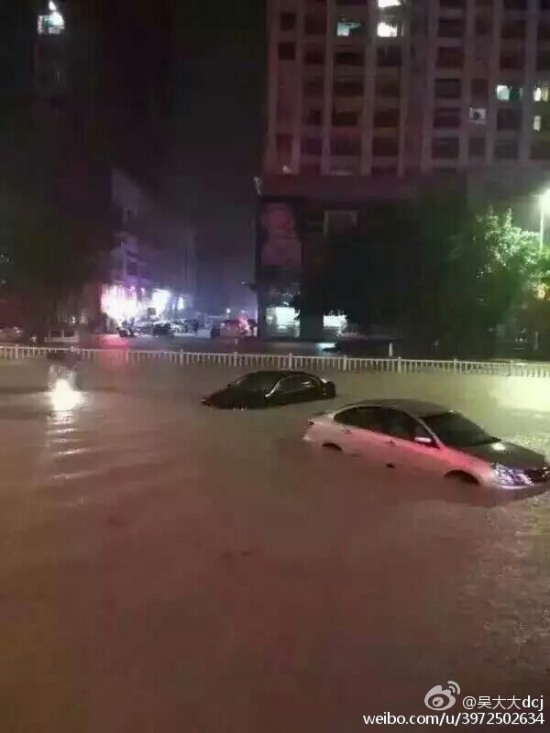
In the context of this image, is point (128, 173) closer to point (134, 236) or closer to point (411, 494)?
point (134, 236)

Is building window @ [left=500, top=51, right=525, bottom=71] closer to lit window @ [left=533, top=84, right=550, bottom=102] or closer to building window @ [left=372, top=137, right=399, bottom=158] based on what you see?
lit window @ [left=533, top=84, right=550, bottom=102]

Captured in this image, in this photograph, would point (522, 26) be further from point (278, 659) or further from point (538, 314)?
point (278, 659)

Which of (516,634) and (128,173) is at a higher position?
(128,173)

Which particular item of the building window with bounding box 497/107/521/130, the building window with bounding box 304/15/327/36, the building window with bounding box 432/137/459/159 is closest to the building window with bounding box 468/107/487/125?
the building window with bounding box 497/107/521/130

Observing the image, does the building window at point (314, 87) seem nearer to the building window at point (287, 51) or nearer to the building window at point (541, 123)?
the building window at point (287, 51)

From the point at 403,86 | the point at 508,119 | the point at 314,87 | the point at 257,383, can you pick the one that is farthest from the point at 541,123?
the point at 257,383

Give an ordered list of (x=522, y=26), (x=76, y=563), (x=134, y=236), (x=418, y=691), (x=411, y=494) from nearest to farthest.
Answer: (x=418, y=691), (x=76, y=563), (x=411, y=494), (x=522, y=26), (x=134, y=236)

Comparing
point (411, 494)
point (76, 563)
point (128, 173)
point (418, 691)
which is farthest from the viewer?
point (128, 173)

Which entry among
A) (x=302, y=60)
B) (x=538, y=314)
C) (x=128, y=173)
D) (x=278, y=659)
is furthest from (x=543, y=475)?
(x=128, y=173)

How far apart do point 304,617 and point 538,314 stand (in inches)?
1519

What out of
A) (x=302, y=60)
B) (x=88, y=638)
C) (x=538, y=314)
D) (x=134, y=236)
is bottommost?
(x=88, y=638)

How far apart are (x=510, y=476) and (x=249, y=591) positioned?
575 centimetres

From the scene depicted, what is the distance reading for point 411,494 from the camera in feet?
42.1

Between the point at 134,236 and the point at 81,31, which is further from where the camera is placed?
the point at 134,236
